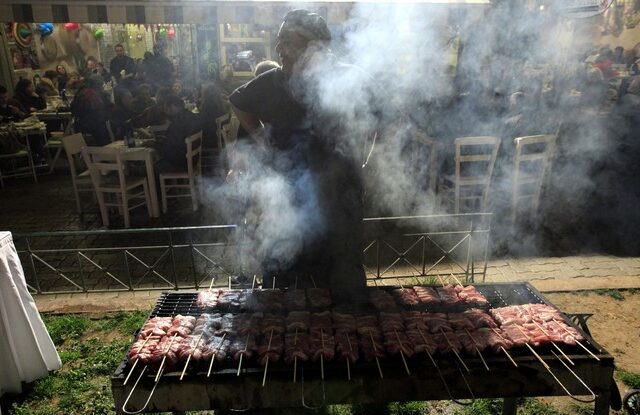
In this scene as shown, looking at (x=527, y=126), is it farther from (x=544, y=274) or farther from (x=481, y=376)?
(x=481, y=376)

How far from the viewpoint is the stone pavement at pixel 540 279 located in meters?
5.65

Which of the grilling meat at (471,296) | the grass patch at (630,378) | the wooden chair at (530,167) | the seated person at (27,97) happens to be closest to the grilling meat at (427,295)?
the grilling meat at (471,296)

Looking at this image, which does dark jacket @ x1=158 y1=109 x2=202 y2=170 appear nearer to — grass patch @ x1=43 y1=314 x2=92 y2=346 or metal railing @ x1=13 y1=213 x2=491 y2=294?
metal railing @ x1=13 y1=213 x2=491 y2=294

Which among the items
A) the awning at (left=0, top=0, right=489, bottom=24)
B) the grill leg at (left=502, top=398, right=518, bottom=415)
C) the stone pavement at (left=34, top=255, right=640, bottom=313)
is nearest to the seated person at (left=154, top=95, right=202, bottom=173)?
the awning at (left=0, top=0, right=489, bottom=24)

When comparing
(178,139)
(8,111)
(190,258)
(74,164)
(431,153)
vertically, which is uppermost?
(8,111)

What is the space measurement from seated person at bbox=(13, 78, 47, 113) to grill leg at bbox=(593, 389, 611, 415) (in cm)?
1474

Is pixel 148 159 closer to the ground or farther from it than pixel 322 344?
farther from it

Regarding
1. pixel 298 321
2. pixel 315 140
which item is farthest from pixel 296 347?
pixel 315 140

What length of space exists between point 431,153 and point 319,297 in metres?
5.02

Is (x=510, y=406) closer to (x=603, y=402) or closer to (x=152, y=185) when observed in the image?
(x=603, y=402)

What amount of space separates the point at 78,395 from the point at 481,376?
12.0 ft

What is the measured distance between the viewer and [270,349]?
3041 mm

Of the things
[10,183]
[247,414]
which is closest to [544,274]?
A: [247,414]

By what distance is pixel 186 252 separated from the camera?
7082 millimetres
